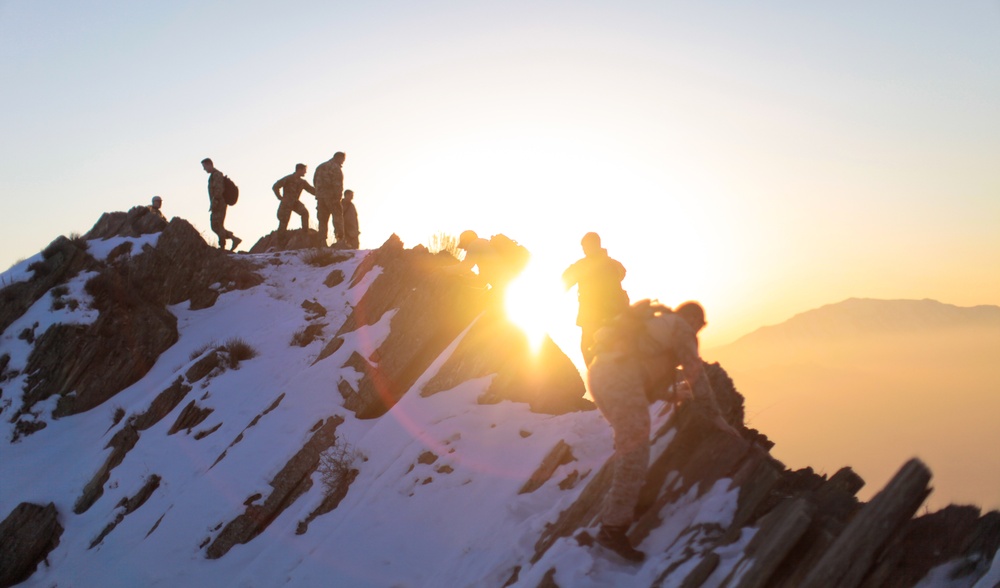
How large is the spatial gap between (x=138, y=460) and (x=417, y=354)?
5765mm

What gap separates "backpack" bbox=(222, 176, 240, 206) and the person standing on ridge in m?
2.46

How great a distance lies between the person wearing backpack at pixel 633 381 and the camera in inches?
269

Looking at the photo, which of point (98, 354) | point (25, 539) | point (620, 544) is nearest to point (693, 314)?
point (620, 544)

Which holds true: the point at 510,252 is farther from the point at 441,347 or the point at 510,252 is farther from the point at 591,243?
the point at 591,243

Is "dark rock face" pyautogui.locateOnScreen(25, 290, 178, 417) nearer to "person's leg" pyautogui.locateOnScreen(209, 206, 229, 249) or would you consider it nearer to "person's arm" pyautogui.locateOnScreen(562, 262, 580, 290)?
"person's leg" pyautogui.locateOnScreen(209, 206, 229, 249)

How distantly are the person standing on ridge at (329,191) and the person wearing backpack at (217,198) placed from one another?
2.77 m

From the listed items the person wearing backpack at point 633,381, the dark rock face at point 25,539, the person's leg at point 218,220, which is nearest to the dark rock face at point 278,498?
the dark rock face at point 25,539

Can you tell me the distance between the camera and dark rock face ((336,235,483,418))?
1312 cm

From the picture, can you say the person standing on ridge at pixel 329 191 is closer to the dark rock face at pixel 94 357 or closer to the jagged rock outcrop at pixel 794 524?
the dark rock face at pixel 94 357

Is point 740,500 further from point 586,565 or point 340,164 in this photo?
point 340,164

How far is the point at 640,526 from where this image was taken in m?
7.18

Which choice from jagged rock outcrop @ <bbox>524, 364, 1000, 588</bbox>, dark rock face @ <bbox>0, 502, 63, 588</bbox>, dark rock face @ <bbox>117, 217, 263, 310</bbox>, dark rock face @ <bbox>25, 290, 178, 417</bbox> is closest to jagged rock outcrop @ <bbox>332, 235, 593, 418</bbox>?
jagged rock outcrop @ <bbox>524, 364, 1000, 588</bbox>

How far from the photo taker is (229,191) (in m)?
23.4

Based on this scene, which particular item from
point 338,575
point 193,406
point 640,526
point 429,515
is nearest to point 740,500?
point 640,526
